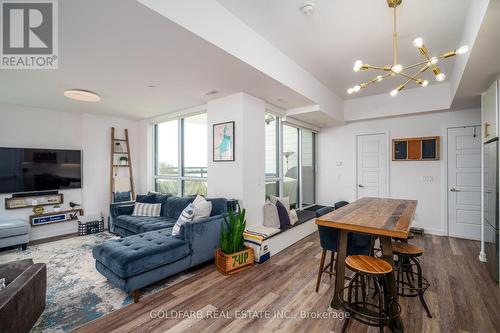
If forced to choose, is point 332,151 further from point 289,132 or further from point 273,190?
point 273,190

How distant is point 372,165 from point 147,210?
4862 millimetres

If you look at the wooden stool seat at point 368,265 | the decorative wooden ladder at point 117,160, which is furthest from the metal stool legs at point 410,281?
the decorative wooden ladder at point 117,160

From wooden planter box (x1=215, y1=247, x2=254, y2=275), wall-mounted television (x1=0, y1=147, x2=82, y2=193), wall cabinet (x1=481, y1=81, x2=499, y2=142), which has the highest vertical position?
wall cabinet (x1=481, y1=81, x2=499, y2=142)

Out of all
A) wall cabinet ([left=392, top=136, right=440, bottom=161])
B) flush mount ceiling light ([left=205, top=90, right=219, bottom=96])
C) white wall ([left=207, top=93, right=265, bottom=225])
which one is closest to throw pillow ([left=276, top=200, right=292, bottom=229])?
white wall ([left=207, top=93, right=265, bottom=225])

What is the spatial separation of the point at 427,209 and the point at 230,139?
4.20 meters

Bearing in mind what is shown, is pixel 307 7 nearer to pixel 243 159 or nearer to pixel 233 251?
pixel 243 159

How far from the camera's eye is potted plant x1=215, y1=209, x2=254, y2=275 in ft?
9.46

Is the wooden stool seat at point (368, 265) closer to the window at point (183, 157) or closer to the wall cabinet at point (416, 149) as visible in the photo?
the window at point (183, 157)

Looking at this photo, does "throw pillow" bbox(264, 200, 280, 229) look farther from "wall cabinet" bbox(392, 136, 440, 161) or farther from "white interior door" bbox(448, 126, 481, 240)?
"white interior door" bbox(448, 126, 481, 240)

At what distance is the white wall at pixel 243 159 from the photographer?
351 cm

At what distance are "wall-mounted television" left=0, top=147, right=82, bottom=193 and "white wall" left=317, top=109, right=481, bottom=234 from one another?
5.63 meters

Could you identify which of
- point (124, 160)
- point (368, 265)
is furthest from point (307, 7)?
point (124, 160)

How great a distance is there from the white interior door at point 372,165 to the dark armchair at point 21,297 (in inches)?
217

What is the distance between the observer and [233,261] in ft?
9.52
